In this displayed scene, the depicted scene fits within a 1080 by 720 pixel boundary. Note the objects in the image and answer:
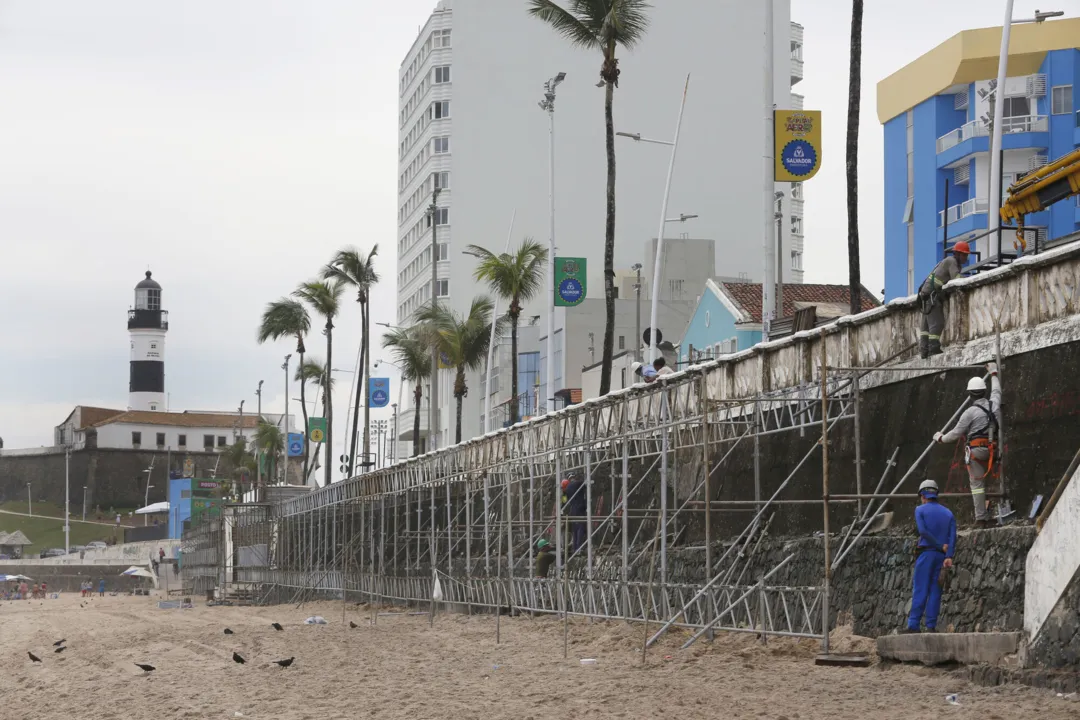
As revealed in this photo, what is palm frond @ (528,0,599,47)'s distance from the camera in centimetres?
3491

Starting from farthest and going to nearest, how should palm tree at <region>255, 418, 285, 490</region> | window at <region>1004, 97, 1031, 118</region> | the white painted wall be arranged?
palm tree at <region>255, 418, 285, 490</region> < window at <region>1004, 97, 1031, 118</region> < the white painted wall

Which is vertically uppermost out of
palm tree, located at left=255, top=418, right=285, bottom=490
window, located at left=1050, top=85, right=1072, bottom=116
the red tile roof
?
window, located at left=1050, top=85, right=1072, bottom=116

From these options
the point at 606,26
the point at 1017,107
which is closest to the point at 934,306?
the point at 606,26

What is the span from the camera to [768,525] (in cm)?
1988

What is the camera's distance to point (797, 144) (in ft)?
93.3

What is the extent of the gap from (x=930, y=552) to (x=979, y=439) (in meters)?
1.42

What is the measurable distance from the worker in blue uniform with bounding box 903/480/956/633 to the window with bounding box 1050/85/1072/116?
143 feet

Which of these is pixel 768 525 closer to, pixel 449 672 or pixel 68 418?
pixel 449 672

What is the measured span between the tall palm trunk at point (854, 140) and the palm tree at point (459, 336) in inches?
1135

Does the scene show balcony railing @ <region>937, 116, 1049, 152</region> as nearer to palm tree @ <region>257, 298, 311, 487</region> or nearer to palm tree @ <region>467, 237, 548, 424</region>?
palm tree @ <region>467, 237, 548, 424</region>

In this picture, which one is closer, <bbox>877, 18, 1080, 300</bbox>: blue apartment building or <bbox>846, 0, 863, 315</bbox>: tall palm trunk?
<bbox>846, 0, 863, 315</bbox>: tall palm trunk

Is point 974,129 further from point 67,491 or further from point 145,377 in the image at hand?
point 145,377

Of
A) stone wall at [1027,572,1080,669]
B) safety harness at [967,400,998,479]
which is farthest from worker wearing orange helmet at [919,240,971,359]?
stone wall at [1027,572,1080,669]

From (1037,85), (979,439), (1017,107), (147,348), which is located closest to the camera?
(979,439)
